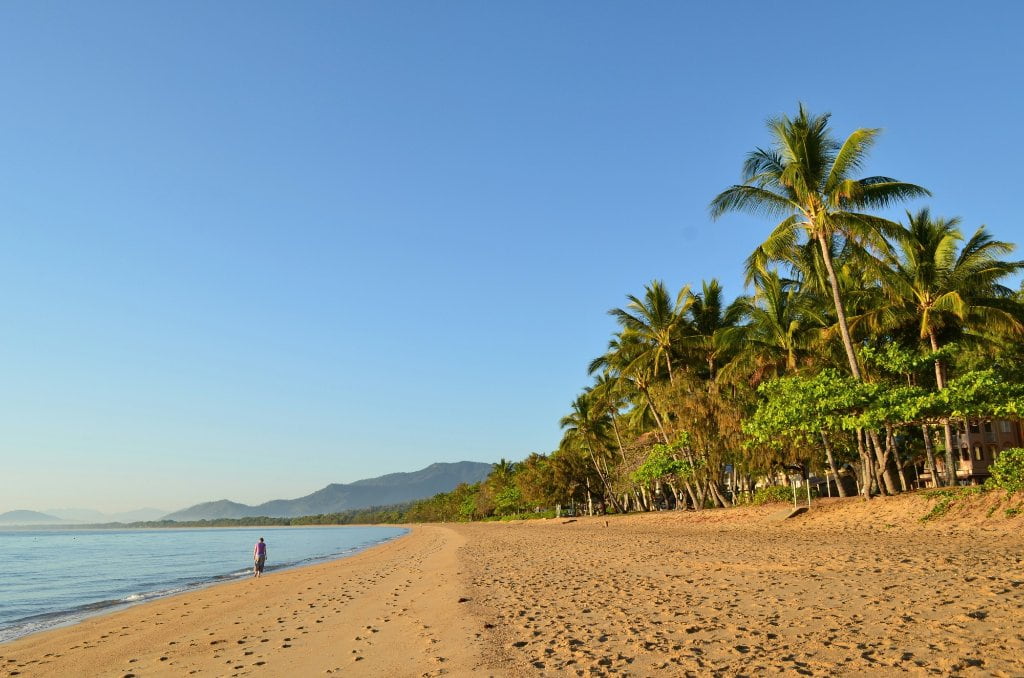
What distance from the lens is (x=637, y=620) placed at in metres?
8.16

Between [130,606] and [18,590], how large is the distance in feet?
42.6

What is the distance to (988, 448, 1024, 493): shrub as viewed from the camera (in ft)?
51.5

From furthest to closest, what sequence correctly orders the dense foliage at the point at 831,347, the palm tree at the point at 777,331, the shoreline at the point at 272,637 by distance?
the palm tree at the point at 777,331, the dense foliage at the point at 831,347, the shoreline at the point at 272,637

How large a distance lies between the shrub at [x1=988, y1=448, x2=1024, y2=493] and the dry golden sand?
3.64ft

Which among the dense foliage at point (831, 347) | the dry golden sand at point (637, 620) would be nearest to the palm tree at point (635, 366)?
the dense foliage at point (831, 347)

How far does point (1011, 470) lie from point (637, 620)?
13524 millimetres

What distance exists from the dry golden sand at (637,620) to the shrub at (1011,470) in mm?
1110

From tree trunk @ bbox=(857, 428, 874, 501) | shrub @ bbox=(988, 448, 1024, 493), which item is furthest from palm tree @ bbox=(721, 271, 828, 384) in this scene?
shrub @ bbox=(988, 448, 1024, 493)

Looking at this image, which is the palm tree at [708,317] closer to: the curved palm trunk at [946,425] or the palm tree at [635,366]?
the palm tree at [635,366]

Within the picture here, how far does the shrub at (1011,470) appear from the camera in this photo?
15703 millimetres

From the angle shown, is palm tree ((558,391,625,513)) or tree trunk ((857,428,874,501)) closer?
tree trunk ((857,428,874,501))

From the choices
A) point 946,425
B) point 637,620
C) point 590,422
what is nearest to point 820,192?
point 946,425

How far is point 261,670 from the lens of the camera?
25.2 feet

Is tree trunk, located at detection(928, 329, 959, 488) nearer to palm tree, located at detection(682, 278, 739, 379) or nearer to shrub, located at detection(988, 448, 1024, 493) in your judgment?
shrub, located at detection(988, 448, 1024, 493)
